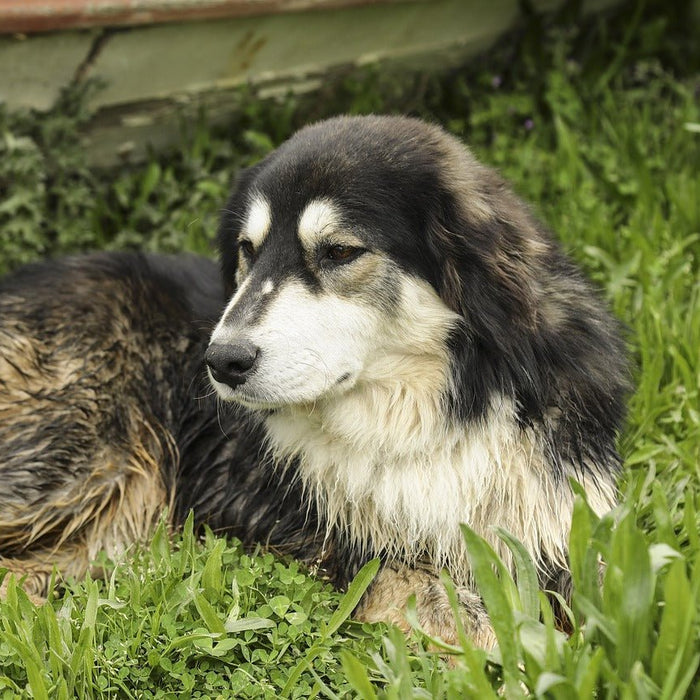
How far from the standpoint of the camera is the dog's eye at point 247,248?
10.5ft

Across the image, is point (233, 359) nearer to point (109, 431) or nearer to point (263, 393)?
point (263, 393)

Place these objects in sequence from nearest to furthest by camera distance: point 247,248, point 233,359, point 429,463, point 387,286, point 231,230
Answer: point 233,359 → point 387,286 → point 429,463 → point 247,248 → point 231,230

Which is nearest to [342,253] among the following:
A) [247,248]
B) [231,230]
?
[247,248]

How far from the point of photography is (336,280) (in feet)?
9.76

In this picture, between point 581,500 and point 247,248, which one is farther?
point 247,248

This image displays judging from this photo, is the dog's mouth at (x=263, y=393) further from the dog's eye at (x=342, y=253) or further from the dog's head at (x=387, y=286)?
the dog's eye at (x=342, y=253)

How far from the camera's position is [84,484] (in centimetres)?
342

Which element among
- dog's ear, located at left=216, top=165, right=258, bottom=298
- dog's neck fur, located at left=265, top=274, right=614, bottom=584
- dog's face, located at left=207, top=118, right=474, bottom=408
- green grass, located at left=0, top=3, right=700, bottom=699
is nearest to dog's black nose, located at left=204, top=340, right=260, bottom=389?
dog's face, located at left=207, top=118, right=474, bottom=408

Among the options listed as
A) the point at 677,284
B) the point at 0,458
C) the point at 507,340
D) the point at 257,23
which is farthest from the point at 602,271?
the point at 0,458

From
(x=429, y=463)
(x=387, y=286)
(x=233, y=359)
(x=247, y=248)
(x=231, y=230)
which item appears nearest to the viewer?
(x=233, y=359)

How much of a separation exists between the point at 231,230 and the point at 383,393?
842 mm

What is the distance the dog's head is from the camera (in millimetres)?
2898

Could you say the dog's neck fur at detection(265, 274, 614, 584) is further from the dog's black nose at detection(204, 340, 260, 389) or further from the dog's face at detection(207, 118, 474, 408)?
the dog's black nose at detection(204, 340, 260, 389)

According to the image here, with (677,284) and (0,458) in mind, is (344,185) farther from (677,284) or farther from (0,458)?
(677,284)
